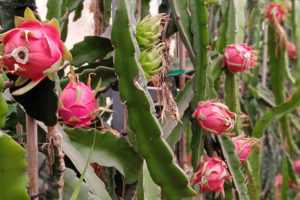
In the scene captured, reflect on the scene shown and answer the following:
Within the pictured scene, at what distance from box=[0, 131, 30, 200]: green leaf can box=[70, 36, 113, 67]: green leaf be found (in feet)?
1.10

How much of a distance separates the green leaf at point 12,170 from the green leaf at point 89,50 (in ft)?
1.10

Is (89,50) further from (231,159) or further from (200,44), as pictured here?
(231,159)

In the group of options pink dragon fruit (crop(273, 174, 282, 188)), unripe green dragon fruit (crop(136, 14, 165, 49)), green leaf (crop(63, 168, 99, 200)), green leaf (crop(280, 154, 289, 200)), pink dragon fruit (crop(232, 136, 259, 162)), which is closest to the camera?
green leaf (crop(63, 168, 99, 200))

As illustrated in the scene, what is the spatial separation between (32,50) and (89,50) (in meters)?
0.33

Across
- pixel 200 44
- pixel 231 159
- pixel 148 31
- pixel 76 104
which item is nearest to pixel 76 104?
pixel 76 104

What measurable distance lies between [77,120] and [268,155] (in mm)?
1759

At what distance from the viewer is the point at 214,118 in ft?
2.30

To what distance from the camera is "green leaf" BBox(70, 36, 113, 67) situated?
743 millimetres

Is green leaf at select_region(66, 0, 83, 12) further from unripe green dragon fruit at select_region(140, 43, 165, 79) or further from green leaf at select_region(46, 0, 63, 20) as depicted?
unripe green dragon fruit at select_region(140, 43, 165, 79)

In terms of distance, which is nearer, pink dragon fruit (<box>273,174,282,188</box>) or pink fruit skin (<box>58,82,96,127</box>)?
pink fruit skin (<box>58,82,96,127</box>)

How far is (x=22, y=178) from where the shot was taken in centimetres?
45

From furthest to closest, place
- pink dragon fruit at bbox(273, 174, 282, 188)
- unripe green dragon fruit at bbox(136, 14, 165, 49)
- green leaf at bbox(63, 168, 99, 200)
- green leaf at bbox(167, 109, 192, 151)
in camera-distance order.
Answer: pink dragon fruit at bbox(273, 174, 282, 188)
green leaf at bbox(167, 109, 192, 151)
unripe green dragon fruit at bbox(136, 14, 165, 49)
green leaf at bbox(63, 168, 99, 200)

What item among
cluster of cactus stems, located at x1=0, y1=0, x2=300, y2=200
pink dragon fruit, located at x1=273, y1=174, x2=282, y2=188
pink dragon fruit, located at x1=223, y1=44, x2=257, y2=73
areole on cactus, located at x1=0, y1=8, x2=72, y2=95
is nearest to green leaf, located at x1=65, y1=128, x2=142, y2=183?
cluster of cactus stems, located at x1=0, y1=0, x2=300, y2=200

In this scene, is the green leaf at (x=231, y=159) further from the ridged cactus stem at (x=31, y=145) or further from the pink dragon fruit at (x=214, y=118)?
the ridged cactus stem at (x=31, y=145)
